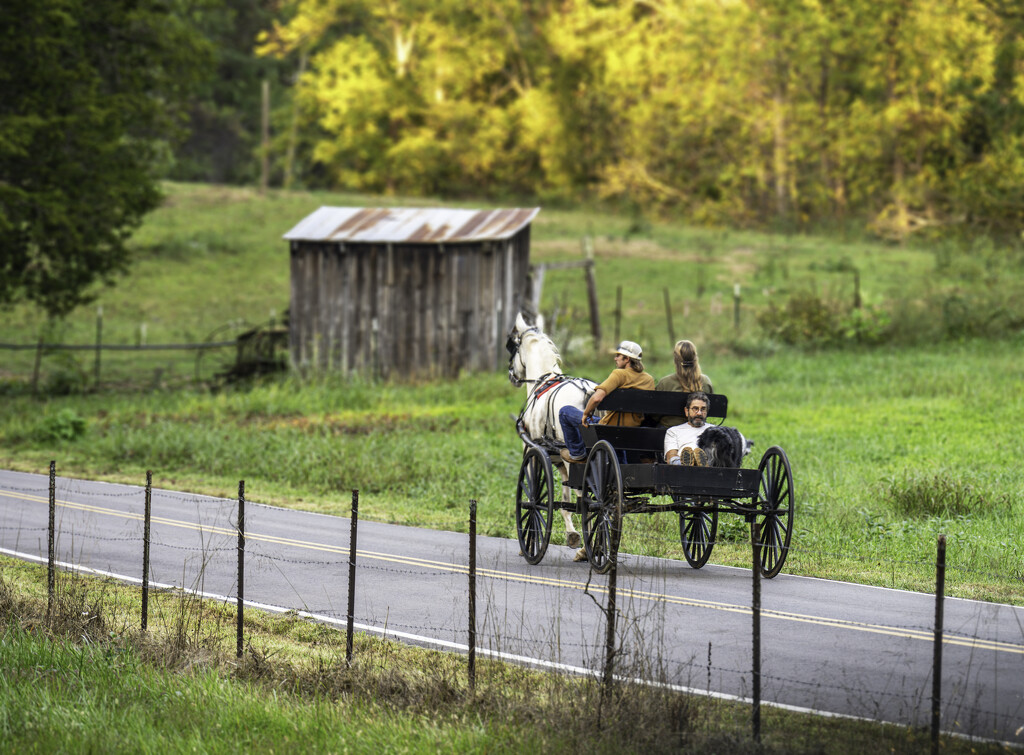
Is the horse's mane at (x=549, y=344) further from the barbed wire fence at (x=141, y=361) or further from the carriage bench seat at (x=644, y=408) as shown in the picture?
the barbed wire fence at (x=141, y=361)

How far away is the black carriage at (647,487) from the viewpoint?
10.8 m

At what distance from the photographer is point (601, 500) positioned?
10.8 m

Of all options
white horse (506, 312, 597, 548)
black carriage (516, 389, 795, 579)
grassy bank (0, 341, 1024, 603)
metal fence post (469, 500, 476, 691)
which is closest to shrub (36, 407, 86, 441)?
grassy bank (0, 341, 1024, 603)

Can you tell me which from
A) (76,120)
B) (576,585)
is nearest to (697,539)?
(576,585)

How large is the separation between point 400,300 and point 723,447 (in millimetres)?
18405

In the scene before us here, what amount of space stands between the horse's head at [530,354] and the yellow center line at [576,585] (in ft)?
7.21

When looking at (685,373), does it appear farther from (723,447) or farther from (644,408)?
(723,447)

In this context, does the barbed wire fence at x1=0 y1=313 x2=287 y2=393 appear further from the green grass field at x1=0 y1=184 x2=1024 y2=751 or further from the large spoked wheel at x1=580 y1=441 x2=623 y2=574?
the large spoked wheel at x1=580 y1=441 x2=623 y2=574

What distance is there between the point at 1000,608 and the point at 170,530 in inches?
362

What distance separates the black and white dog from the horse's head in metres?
2.61

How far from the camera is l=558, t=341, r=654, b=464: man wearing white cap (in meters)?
11.8

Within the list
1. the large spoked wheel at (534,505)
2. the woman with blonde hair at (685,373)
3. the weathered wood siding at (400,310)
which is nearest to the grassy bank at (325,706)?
the large spoked wheel at (534,505)

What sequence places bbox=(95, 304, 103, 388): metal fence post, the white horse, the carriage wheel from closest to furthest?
1. the carriage wheel
2. the white horse
3. bbox=(95, 304, 103, 388): metal fence post

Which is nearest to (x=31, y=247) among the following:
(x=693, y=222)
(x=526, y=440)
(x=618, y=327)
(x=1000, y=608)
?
(x=618, y=327)
